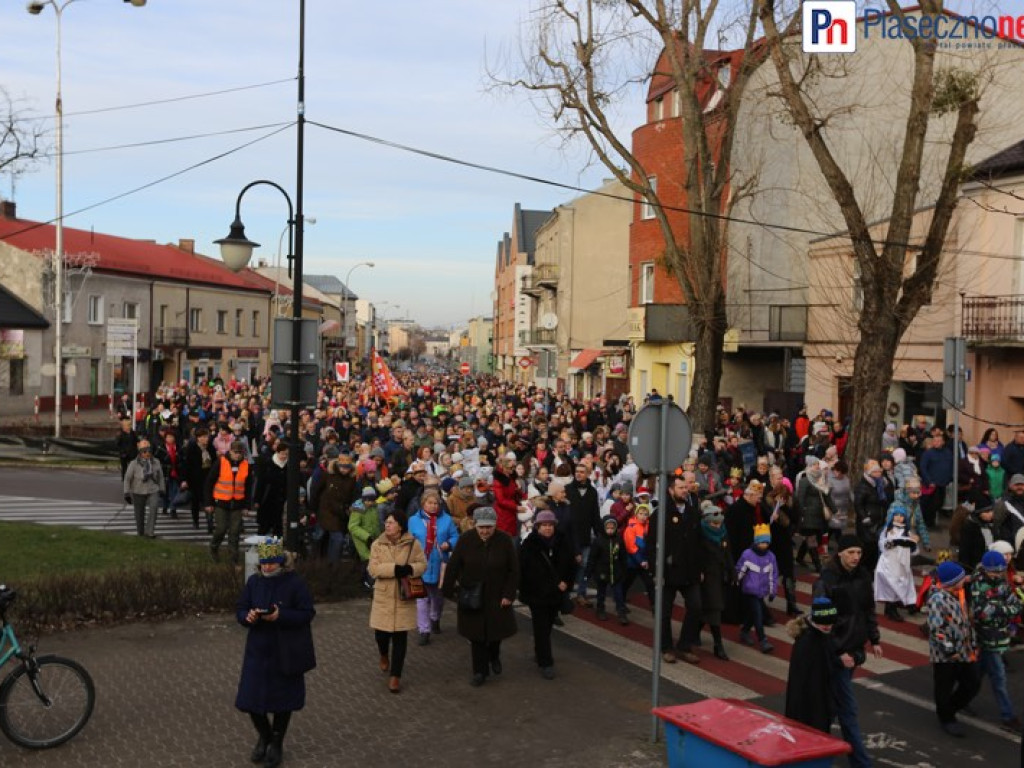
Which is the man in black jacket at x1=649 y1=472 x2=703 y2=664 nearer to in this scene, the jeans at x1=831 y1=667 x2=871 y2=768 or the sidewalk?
the sidewalk

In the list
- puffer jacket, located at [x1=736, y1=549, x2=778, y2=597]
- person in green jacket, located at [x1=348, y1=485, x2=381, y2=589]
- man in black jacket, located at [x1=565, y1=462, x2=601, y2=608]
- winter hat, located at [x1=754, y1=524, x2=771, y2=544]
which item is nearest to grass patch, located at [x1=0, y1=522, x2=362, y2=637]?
person in green jacket, located at [x1=348, y1=485, x2=381, y2=589]

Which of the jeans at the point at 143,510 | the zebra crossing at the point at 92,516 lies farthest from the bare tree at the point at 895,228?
the jeans at the point at 143,510

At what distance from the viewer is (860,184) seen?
3038 centimetres

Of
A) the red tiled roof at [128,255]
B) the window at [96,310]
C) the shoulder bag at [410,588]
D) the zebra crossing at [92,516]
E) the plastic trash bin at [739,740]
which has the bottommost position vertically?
the zebra crossing at [92,516]

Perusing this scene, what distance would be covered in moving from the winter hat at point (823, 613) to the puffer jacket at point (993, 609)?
7.49ft

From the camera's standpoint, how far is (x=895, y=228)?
17.3 metres

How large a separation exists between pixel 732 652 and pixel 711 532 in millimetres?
1370

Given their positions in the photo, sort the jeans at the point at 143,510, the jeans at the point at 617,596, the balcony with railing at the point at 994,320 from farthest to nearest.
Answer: the balcony with railing at the point at 994,320 → the jeans at the point at 143,510 → the jeans at the point at 617,596

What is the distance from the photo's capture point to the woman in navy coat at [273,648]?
7289 millimetres

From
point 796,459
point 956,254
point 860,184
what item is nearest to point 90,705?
point 796,459

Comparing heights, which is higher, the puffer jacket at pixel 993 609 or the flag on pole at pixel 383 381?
the flag on pole at pixel 383 381

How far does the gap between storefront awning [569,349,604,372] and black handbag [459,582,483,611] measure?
148ft

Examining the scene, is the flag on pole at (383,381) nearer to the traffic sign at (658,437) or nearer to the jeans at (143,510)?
the jeans at (143,510)

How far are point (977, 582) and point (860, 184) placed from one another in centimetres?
2340
